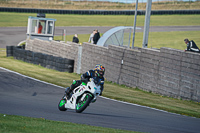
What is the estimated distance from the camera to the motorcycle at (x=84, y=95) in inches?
365

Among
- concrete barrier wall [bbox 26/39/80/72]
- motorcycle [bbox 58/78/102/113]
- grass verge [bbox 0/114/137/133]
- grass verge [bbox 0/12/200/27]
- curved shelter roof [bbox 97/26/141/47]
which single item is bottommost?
grass verge [bbox 0/114/137/133]

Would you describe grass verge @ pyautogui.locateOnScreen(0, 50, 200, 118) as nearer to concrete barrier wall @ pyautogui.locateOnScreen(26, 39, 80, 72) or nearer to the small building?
concrete barrier wall @ pyautogui.locateOnScreen(26, 39, 80, 72)

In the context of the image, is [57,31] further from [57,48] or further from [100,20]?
[57,48]

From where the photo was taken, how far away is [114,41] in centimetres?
2402

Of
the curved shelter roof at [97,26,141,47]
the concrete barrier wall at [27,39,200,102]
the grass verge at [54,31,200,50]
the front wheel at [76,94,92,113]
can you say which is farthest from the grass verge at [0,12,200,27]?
the front wheel at [76,94,92,113]

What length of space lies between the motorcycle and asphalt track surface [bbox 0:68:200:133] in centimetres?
27

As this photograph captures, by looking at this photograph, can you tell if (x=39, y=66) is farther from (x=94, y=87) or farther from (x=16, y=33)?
(x=16, y=33)

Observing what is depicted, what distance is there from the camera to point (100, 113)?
10484 mm

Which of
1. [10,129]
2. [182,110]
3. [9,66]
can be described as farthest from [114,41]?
[10,129]

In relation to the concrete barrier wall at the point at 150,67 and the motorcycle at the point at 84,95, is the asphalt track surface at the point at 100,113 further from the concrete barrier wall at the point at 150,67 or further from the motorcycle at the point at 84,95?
the concrete barrier wall at the point at 150,67

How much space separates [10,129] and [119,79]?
484 inches

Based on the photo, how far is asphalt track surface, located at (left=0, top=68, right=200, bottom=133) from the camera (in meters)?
8.77

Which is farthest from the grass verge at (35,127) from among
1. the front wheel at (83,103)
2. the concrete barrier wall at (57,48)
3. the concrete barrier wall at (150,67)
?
the concrete barrier wall at (57,48)

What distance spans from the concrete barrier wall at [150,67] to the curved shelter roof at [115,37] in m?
1.84
